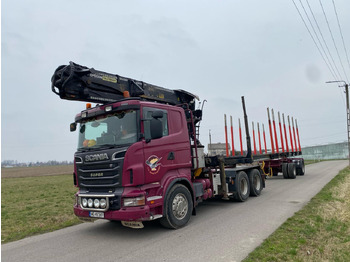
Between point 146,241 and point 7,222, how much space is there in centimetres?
491

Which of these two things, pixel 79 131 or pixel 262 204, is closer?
pixel 79 131

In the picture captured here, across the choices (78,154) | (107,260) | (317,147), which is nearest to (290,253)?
(107,260)

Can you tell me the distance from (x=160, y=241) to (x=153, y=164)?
1.50m

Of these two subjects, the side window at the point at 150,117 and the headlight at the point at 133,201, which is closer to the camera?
the headlight at the point at 133,201

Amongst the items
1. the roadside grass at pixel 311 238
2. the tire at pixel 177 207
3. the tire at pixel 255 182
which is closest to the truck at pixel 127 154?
the tire at pixel 177 207

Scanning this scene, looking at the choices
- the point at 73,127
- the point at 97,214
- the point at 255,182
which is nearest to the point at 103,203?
the point at 97,214

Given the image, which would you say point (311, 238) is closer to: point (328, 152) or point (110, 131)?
point (110, 131)

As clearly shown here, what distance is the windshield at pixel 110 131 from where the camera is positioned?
5.44 m

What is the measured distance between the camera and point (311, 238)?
4684 mm

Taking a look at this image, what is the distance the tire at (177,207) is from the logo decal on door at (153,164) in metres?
0.62

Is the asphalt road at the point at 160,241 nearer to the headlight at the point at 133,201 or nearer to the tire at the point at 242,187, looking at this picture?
the headlight at the point at 133,201

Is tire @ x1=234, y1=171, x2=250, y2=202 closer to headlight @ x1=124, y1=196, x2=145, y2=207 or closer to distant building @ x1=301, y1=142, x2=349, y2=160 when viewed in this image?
headlight @ x1=124, y1=196, x2=145, y2=207

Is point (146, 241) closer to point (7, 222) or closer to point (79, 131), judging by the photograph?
point (79, 131)

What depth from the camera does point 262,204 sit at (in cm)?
809
